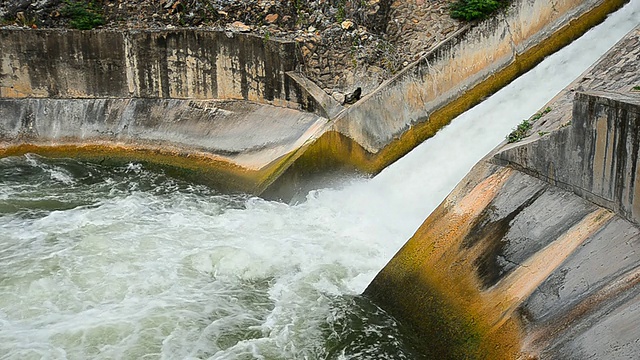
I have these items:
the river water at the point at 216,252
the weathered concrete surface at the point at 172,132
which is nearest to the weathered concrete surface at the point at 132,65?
the weathered concrete surface at the point at 172,132

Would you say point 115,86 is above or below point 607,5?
below

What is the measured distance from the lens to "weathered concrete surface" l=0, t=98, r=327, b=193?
13305mm

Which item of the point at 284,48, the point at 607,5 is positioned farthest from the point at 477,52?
the point at 284,48

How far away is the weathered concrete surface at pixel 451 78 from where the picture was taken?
488 inches

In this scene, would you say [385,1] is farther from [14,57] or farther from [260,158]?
[14,57]

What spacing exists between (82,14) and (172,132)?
3.94 m

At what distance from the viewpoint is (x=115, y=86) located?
602 inches

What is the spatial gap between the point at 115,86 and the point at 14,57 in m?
2.44

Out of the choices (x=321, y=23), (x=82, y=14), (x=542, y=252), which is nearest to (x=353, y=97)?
(x=321, y=23)

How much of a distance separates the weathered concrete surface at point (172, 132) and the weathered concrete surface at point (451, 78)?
30.6 inches

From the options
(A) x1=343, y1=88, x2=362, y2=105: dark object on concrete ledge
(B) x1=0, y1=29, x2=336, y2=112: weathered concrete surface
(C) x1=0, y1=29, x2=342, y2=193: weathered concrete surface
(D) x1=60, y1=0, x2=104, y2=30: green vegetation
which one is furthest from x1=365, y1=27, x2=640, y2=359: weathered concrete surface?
(D) x1=60, y1=0, x2=104, y2=30: green vegetation

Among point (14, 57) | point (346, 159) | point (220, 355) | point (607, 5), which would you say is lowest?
point (220, 355)

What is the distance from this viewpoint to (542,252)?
7.48 meters

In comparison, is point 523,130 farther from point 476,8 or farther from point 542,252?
point 476,8
